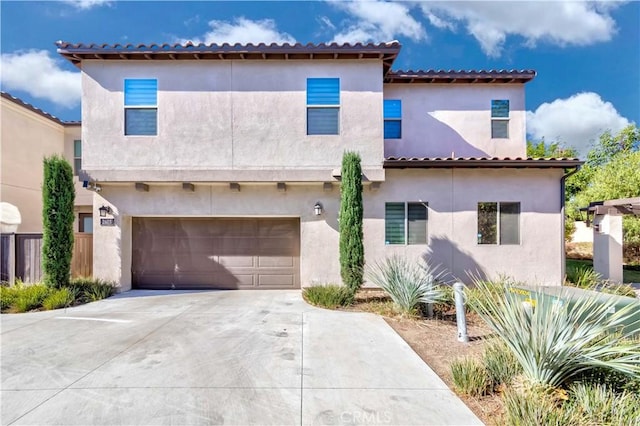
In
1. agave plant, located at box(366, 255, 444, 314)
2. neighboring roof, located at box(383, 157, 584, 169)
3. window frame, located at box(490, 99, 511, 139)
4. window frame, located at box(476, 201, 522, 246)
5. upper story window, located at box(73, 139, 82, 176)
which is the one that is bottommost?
agave plant, located at box(366, 255, 444, 314)

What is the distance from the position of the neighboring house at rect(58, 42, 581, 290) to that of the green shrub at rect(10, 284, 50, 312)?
145 centimetres

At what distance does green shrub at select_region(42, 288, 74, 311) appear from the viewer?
23.0ft

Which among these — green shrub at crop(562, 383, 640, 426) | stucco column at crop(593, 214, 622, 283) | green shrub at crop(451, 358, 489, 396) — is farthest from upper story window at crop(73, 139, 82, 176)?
stucco column at crop(593, 214, 622, 283)

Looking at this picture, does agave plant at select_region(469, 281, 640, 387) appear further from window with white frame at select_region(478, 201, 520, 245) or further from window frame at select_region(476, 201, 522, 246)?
window with white frame at select_region(478, 201, 520, 245)

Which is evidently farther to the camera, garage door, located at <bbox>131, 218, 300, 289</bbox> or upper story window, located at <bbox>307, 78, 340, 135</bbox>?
garage door, located at <bbox>131, 218, 300, 289</bbox>

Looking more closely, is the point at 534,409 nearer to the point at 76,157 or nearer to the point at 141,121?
the point at 141,121

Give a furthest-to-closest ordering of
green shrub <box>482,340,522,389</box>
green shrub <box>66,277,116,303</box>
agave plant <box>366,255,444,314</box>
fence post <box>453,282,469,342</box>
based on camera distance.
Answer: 1. green shrub <box>66,277,116,303</box>
2. agave plant <box>366,255,444,314</box>
3. fence post <box>453,282,469,342</box>
4. green shrub <box>482,340,522,389</box>

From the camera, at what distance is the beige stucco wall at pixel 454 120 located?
10.1 meters

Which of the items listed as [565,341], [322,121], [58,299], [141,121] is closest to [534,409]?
[565,341]

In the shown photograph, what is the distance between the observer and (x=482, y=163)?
8.44m

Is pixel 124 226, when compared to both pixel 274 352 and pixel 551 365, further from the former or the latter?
pixel 551 365

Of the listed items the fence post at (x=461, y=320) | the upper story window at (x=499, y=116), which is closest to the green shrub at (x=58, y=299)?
the fence post at (x=461, y=320)

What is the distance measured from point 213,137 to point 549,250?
1055cm

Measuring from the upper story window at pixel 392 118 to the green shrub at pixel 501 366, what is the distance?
25.4 ft
